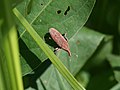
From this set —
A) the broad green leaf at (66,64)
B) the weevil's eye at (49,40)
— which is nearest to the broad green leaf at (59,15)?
the weevil's eye at (49,40)

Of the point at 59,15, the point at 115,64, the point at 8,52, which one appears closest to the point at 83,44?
the point at 115,64

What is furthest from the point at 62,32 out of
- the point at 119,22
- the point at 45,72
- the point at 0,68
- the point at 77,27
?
the point at 119,22

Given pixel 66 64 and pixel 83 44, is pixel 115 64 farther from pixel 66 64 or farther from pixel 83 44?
pixel 66 64

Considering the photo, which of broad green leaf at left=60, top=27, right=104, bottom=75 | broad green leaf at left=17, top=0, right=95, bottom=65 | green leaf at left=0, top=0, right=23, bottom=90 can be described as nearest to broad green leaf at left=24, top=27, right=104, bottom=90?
broad green leaf at left=60, top=27, right=104, bottom=75

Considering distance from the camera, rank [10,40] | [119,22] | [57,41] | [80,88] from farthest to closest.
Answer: [119,22]
[57,41]
[80,88]
[10,40]

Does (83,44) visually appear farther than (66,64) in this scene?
Yes

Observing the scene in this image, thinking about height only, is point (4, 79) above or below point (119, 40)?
above

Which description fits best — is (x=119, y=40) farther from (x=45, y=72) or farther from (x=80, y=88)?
(x=80, y=88)

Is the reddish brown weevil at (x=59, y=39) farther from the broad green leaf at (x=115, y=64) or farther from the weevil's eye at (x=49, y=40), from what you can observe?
the broad green leaf at (x=115, y=64)
